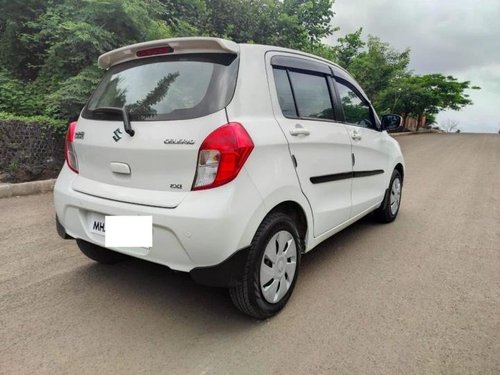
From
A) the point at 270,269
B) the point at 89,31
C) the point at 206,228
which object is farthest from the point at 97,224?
the point at 89,31

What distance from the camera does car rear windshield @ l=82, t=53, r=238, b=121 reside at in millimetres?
2123

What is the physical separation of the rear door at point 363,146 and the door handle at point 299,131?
0.82m

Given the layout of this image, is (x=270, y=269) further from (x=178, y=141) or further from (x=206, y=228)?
(x=178, y=141)

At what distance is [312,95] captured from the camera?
2848 mm

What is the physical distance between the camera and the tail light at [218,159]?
2000mm

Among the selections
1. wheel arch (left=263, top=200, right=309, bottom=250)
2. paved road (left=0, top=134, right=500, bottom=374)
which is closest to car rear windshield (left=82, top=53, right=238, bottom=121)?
wheel arch (left=263, top=200, right=309, bottom=250)

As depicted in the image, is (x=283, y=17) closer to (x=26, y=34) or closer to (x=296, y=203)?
(x=26, y=34)

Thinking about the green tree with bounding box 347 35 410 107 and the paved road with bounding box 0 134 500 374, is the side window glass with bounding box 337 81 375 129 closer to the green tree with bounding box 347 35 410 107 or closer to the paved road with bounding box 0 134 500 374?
the paved road with bounding box 0 134 500 374

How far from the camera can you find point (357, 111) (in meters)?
3.60

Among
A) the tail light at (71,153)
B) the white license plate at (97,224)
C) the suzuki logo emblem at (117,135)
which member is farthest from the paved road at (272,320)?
the suzuki logo emblem at (117,135)

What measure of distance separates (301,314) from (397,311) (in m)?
0.67

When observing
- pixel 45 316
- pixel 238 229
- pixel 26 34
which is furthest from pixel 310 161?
pixel 26 34

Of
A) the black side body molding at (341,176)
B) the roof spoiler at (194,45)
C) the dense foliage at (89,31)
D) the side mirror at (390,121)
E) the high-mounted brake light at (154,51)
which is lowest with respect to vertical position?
the black side body molding at (341,176)

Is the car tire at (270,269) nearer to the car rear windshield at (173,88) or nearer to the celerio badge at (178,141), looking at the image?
the celerio badge at (178,141)
